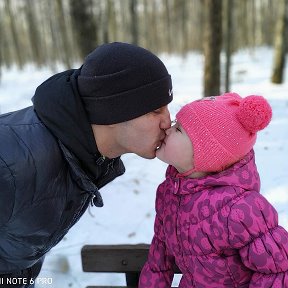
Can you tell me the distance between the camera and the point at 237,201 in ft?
4.27

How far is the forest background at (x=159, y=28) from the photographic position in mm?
6633

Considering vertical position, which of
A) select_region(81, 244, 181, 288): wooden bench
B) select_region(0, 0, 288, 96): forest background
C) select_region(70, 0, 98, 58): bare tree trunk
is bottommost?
select_region(0, 0, 288, 96): forest background

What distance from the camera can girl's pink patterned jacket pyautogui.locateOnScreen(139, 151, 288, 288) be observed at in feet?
4.14

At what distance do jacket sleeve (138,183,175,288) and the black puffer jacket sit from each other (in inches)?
12.9

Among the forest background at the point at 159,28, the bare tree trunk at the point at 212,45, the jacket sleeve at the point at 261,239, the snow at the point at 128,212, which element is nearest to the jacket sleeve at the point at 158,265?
the jacket sleeve at the point at 261,239

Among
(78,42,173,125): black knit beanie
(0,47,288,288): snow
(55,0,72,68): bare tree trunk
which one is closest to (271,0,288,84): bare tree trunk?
(0,47,288,288): snow

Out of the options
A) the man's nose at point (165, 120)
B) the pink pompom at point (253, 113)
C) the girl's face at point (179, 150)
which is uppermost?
the pink pompom at point (253, 113)

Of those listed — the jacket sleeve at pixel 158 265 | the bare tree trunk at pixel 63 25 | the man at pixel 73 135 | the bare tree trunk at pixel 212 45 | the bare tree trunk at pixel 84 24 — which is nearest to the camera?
the man at pixel 73 135

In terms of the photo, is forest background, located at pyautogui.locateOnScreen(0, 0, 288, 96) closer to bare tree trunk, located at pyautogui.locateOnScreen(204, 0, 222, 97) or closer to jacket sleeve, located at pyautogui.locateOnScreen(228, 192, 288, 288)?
bare tree trunk, located at pyautogui.locateOnScreen(204, 0, 222, 97)

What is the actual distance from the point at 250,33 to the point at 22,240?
29.8 m

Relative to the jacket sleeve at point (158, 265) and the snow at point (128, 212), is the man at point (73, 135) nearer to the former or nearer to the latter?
the jacket sleeve at point (158, 265)

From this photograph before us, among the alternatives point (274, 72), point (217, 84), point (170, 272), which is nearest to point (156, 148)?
point (170, 272)

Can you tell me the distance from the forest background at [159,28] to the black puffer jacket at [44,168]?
4339 mm

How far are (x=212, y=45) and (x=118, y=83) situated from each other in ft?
18.9
